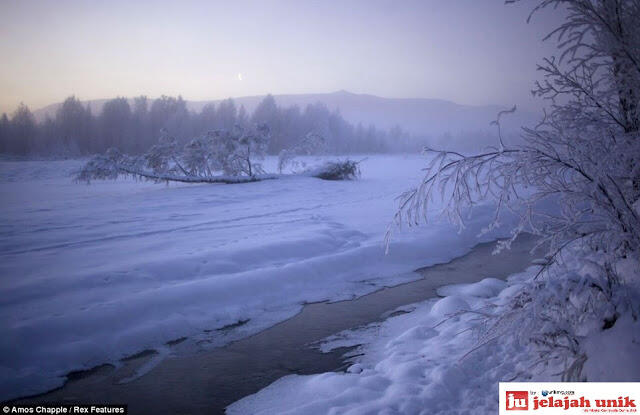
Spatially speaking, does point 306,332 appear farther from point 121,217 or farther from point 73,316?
point 121,217

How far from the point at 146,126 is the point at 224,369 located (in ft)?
229

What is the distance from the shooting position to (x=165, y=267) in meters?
7.20

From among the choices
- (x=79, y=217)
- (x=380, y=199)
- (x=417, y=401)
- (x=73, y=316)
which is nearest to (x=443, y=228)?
(x=380, y=199)

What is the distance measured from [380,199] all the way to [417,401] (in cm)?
1326

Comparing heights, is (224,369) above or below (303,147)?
below

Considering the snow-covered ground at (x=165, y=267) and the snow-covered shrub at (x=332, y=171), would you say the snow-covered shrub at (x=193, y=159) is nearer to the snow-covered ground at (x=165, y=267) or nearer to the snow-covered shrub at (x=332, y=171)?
the snow-covered shrub at (x=332, y=171)

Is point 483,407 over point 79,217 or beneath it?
beneath

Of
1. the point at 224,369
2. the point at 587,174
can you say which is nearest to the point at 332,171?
the point at 224,369

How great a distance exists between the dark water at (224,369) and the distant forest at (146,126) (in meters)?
50.4

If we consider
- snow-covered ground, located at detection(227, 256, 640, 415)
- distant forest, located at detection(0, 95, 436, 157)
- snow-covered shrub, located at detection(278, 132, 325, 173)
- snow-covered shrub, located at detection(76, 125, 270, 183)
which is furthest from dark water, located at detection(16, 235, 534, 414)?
distant forest, located at detection(0, 95, 436, 157)

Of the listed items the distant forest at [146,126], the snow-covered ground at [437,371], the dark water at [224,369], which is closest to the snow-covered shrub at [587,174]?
the snow-covered ground at [437,371]

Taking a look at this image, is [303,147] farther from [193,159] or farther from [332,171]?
[193,159]

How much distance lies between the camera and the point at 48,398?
13.3 feet
